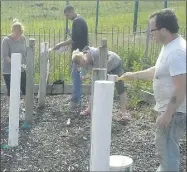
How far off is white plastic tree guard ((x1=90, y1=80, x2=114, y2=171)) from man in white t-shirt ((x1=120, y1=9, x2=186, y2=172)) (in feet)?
2.26

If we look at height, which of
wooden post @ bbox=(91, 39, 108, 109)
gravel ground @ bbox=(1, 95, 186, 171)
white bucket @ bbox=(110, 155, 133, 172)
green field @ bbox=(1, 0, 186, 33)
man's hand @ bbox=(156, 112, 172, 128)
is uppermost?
green field @ bbox=(1, 0, 186, 33)

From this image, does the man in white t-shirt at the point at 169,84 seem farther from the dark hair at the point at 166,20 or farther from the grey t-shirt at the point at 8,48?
the grey t-shirt at the point at 8,48

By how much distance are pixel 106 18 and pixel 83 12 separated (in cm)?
77

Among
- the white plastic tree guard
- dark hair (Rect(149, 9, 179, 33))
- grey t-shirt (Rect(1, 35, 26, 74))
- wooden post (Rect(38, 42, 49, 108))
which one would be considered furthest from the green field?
the white plastic tree guard

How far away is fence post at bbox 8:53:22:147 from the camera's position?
5.67 metres

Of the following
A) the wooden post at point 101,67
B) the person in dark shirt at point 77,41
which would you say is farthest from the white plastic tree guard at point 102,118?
the person in dark shirt at point 77,41

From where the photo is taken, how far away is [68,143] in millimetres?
6055

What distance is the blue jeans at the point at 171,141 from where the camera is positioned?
12.2 ft

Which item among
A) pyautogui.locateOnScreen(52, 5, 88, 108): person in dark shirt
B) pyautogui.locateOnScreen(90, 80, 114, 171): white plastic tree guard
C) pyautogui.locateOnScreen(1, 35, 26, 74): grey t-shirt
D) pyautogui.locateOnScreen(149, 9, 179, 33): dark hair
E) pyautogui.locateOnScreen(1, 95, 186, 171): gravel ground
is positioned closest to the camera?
pyautogui.locateOnScreen(90, 80, 114, 171): white plastic tree guard

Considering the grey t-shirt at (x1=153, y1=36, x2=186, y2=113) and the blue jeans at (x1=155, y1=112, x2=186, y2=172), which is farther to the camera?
the blue jeans at (x1=155, y1=112, x2=186, y2=172)

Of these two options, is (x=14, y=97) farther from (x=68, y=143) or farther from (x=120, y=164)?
(x=120, y=164)

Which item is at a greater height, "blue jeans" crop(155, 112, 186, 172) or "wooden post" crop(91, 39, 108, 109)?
"wooden post" crop(91, 39, 108, 109)

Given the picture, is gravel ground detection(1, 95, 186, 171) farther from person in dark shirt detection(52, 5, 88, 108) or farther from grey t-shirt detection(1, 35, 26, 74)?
grey t-shirt detection(1, 35, 26, 74)

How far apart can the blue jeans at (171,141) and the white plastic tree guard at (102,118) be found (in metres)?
0.88
